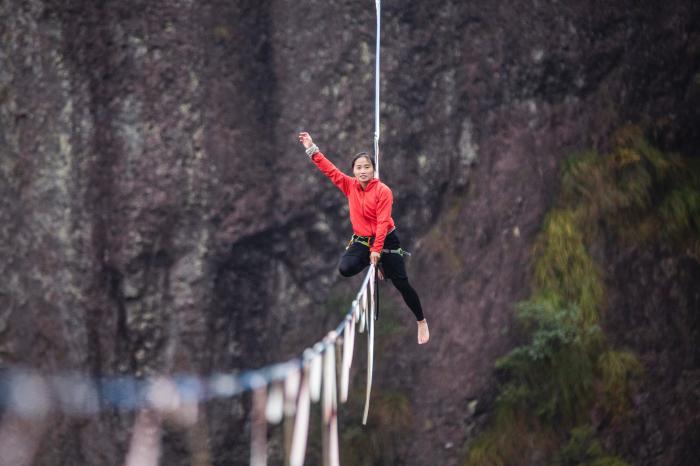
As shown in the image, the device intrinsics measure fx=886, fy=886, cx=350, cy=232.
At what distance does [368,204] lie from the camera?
7672 millimetres

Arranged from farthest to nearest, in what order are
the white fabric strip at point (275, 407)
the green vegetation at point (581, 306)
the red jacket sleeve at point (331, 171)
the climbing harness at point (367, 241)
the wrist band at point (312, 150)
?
the green vegetation at point (581, 306) < the white fabric strip at point (275, 407) < the climbing harness at point (367, 241) < the red jacket sleeve at point (331, 171) < the wrist band at point (312, 150)

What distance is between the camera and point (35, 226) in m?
12.1

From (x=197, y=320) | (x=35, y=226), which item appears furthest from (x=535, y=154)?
(x=35, y=226)

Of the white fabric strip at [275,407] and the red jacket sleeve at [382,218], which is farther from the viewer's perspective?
the white fabric strip at [275,407]

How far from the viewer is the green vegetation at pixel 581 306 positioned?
462 inches

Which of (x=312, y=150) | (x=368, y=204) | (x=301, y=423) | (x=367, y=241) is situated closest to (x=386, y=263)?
(x=367, y=241)

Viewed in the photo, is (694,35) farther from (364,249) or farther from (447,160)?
(364,249)

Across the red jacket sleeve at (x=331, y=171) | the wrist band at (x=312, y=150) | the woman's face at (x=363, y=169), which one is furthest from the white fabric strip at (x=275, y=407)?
the wrist band at (x=312, y=150)

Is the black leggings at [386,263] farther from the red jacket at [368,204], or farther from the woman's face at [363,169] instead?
the woman's face at [363,169]

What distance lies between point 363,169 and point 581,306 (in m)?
5.60

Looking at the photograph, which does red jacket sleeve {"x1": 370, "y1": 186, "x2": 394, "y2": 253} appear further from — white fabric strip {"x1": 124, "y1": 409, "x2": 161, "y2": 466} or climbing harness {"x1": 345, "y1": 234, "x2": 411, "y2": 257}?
white fabric strip {"x1": 124, "y1": 409, "x2": 161, "y2": 466}

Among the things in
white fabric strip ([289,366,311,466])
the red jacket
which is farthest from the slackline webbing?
the red jacket

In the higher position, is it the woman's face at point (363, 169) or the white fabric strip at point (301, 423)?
the woman's face at point (363, 169)

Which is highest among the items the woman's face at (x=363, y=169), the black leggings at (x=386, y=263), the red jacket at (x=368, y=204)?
the woman's face at (x=363, y=169)
